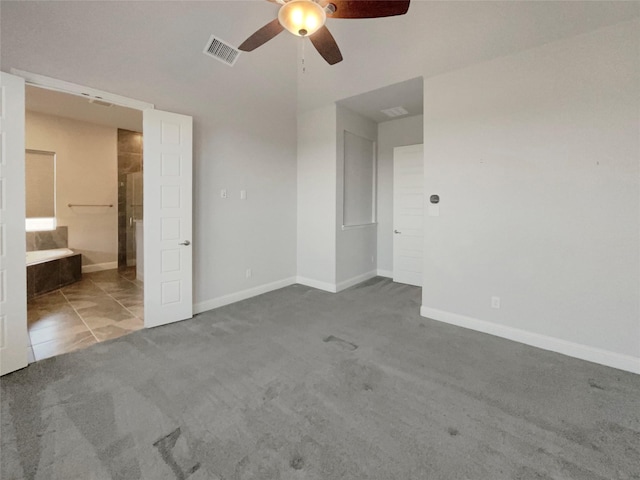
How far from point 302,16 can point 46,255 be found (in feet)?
17.9

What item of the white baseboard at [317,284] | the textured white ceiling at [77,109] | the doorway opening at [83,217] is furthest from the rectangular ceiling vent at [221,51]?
the white baseboard at [317,284]

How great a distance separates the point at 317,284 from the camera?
4.66 meters

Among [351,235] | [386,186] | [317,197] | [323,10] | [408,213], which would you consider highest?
[323,10]

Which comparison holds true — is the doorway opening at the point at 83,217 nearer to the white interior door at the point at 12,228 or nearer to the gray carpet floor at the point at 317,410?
the white interior door at the point at 12,228

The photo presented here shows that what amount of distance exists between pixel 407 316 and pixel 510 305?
3.52 ft

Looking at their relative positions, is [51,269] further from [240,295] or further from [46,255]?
[240,295]

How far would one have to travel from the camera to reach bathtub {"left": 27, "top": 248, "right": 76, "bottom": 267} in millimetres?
4298

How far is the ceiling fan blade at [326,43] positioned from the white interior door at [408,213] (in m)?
2.90

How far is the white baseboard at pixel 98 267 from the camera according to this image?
18.4 ft

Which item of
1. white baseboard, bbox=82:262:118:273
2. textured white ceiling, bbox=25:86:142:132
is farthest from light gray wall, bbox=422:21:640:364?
white baseboard, bbox=82:262:118:273

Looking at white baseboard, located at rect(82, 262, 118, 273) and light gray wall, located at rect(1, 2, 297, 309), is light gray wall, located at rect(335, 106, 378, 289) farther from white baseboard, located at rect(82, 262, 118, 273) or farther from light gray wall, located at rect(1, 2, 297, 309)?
white baseboard, located at rect(82, 262, 118, 273)

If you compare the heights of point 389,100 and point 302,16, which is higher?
point 389,100

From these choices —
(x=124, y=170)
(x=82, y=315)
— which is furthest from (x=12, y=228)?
(x=124, y=170)

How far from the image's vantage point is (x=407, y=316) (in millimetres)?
3492
